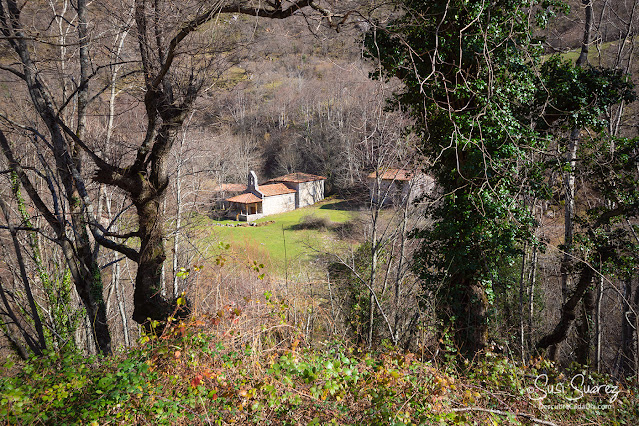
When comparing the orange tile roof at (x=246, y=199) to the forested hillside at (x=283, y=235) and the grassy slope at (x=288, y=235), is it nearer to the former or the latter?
the grassy slope at (x=288, y=235)

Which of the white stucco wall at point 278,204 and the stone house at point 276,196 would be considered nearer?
the stone house at point 276,196

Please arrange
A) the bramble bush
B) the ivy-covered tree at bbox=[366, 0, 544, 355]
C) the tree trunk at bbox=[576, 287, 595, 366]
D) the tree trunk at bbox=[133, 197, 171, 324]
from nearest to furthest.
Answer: the bramble bush
the tree trunk at bbox=[133, 197, 171, 324]
the ivy-covered tree at bbox=[366, 0, 544, 355]
the tree trunk at bbox=[576, 287, 595, 366]

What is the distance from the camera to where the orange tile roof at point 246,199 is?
35094 mm

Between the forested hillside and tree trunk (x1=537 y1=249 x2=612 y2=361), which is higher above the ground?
the forested hillside

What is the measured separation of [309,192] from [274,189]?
418 centimetres

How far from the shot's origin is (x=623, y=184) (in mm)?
6039

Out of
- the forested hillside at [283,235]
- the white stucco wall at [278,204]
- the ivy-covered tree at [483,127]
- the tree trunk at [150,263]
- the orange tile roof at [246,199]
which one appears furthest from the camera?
the white stucco wall at [278,204]

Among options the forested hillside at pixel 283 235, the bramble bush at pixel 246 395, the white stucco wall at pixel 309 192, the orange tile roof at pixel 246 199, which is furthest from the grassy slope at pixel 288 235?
the bramble bush at pixel 246 395

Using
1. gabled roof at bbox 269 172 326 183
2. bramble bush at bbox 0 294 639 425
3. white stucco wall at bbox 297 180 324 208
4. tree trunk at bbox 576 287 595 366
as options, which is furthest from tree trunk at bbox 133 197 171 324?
gabled roof at bbox 269 172 326 183

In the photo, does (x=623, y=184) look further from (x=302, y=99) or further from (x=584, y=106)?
(x=302, y=99)

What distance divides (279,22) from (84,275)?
4.62m

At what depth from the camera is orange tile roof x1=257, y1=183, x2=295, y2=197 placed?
37250 mm

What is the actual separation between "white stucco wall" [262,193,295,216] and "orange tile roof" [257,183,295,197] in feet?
1.16

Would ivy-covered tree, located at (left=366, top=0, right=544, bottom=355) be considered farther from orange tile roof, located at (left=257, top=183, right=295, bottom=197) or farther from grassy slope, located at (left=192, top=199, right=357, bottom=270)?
orange tile roof, located at (left=257, top=183, right=295, bottom=197)
